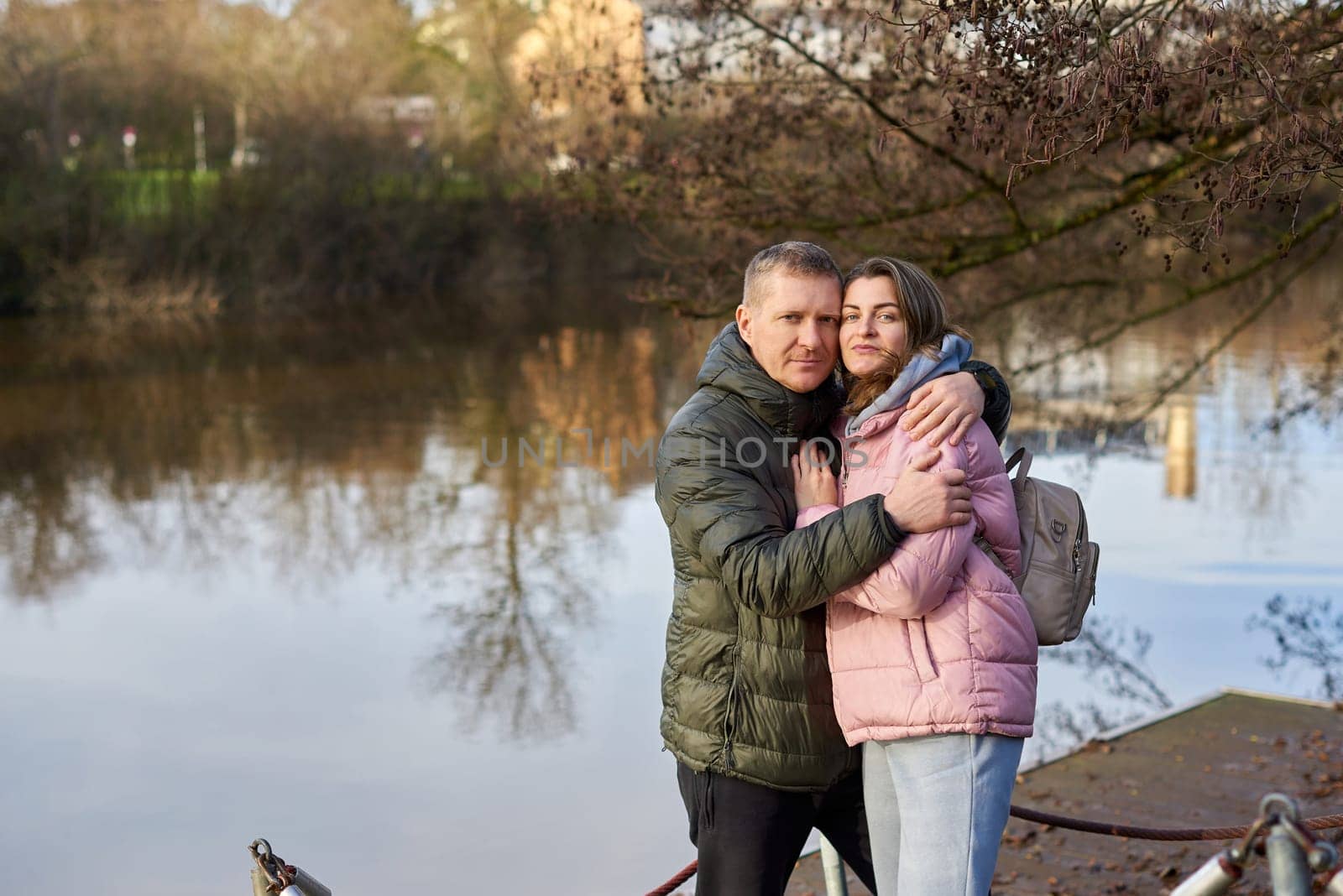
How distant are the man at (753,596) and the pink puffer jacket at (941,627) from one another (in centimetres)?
14

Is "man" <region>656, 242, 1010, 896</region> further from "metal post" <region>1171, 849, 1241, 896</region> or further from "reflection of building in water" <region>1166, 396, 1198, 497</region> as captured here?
"reflection of building in water" <region>1166, 396, 1198, 497</region>

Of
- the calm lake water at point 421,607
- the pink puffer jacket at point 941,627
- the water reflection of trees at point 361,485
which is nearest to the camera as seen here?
the pink puffer jacket at point 941,627

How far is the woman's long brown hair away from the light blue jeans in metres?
0.75

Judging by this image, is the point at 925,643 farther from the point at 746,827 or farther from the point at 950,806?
the point at 746,827

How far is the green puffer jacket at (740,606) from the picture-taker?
10.1ft

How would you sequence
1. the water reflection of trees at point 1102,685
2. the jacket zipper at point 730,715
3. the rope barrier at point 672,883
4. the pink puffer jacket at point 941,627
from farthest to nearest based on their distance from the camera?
1. the water reflection of trees at point 1102,685
2. the rope barrier at point 672,883
3. the jacket zipper at point 730,715
4. the pink puffer jacket at point 941,627

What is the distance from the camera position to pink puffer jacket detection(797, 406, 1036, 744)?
288cm

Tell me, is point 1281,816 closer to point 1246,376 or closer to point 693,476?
point 693,476

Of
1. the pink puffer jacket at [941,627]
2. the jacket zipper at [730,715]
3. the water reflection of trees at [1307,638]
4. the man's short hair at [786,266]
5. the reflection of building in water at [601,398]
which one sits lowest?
the water reflection of trees at [1307,638]

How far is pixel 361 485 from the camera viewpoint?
15.9m

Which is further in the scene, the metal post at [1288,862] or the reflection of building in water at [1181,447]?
the reflection of building in water at [1181,447]

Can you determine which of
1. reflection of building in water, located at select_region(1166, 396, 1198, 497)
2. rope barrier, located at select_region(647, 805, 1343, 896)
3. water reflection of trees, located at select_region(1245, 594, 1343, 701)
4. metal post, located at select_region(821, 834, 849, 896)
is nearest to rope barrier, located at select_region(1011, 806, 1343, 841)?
rope barrier, located at select_region(647, 805, 1343, 896)

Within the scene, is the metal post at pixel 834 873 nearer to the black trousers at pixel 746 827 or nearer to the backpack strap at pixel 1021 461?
the black trousers at pixel 746 827

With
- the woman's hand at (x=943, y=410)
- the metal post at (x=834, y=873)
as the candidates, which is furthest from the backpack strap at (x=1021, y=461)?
the metal post at (x=834, y=873)
